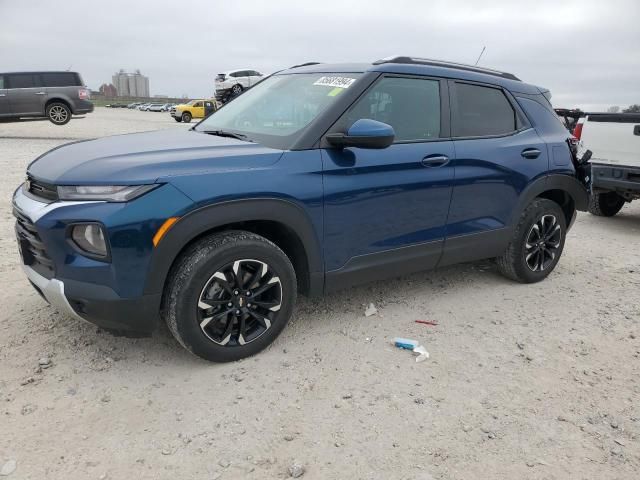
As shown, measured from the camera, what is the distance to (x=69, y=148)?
10.8 feet

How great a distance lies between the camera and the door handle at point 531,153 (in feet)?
13.8

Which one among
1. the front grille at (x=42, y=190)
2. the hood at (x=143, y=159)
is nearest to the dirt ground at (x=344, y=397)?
the front grille at (x=42, y=190)

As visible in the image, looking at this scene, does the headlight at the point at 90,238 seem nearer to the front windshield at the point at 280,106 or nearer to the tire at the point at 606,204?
the front windshield at the point at 280,106

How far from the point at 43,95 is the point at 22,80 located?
0.68m

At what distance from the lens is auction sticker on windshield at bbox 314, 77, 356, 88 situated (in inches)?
134

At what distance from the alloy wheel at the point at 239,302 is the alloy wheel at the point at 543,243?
2512 millimetres

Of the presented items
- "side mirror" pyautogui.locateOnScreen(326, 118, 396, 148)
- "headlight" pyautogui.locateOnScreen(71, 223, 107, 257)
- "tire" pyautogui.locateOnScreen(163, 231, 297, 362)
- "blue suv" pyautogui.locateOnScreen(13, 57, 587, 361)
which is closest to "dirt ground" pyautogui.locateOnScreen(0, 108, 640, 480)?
"tire" pyautogui.locateOnScreen(163, 231, 297, 362)

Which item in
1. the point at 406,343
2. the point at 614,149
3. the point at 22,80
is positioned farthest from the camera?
the point at 22,80

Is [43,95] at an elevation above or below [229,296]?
above

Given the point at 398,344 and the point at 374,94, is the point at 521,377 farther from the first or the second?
the point at 374,94

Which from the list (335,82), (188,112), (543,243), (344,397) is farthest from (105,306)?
(188,112)

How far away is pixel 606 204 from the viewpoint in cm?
773

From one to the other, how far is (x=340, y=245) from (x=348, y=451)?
131 centimetres

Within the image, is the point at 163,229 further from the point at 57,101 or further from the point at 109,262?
the point at 57,101
